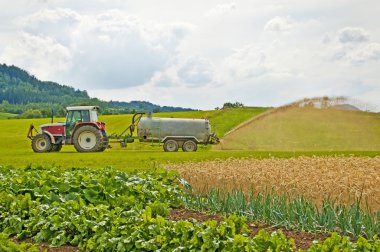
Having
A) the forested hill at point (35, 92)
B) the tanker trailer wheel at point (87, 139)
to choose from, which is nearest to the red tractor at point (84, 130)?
the tanker trailer wheel at point (87, 139)

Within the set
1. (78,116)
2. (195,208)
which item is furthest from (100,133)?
(195,208)

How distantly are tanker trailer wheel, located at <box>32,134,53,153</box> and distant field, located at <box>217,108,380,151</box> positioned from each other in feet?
35.0

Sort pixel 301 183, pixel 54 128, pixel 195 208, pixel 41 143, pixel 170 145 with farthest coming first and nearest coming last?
1. pixel 170 145
2. pixel 41 143
3. pixel 54 128
4. pixel 195 208
5. pixel 301 183

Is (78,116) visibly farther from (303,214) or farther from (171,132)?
(303,214)

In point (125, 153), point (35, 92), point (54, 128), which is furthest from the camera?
point (35, 92)

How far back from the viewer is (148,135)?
33.4 metres

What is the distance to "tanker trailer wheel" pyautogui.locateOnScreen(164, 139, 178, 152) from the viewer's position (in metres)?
33.2

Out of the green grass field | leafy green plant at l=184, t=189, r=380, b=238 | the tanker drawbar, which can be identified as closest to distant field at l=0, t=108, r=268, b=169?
the green grass field

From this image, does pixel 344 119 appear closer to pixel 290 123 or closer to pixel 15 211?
pixel 290 123

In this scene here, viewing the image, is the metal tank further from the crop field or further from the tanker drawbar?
the crop field

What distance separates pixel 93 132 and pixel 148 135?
12.7 ft

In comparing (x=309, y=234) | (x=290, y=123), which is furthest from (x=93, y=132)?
(x=309, y=234)

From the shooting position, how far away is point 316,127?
2177 cm

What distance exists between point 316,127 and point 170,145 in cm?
1287
